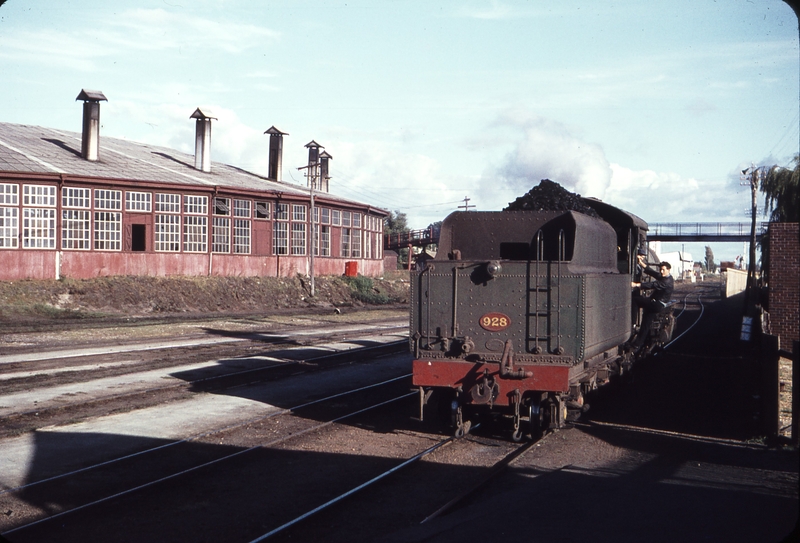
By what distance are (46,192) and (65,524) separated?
1162 inches

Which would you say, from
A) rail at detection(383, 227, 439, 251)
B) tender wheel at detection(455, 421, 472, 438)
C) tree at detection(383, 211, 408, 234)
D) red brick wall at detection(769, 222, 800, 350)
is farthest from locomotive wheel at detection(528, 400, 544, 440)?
tree at detection(383, 211, 408, 234)

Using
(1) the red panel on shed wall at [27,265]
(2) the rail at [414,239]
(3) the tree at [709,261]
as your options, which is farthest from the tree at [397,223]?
(3) the tree at [709,261]

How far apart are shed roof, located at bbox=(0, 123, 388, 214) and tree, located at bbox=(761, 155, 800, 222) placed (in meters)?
23.0

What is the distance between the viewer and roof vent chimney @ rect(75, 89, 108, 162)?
117 ft

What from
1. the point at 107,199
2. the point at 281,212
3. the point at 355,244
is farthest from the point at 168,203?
the point at 355,244

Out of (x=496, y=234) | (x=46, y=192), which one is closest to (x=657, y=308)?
(x=496, y=234)

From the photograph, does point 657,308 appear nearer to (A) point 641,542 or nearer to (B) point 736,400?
(B) point 736,400

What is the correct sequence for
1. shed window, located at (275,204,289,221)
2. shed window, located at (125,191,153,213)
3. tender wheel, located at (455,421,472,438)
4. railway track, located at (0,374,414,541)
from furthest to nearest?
1. shed window, located at (275,204,289,221)
2. shed window, located at (125,191,153,213)
3. tender wheel, located at (455,421,472,438)
4. railway track, located at (0,374,414,541)

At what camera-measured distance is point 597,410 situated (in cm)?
1203

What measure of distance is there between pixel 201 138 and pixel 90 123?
691cm

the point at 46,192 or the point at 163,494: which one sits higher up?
the point at 46,192

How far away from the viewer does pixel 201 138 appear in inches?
1634

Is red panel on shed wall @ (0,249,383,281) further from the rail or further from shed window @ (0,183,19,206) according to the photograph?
the rail

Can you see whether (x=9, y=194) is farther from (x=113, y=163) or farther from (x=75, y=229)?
(x=113, y=163)
